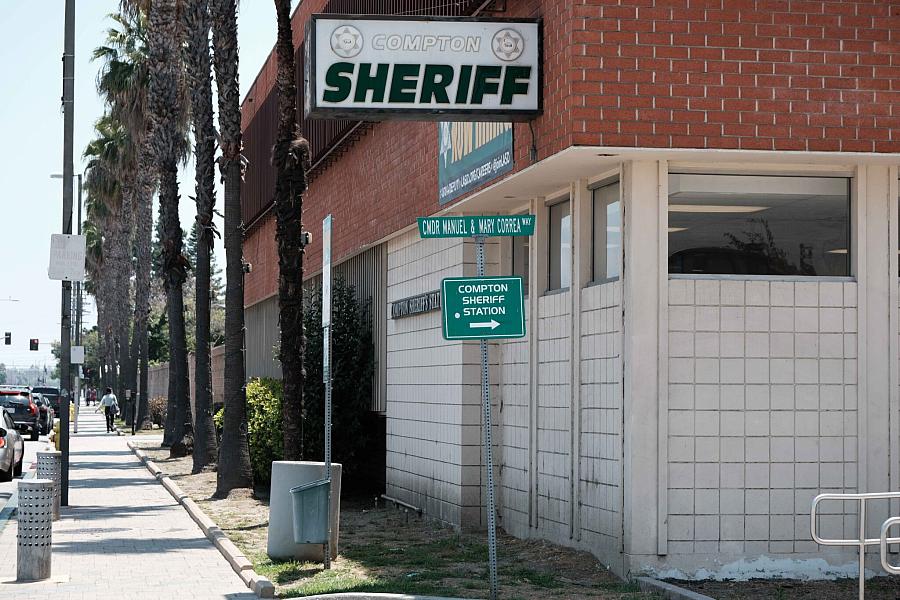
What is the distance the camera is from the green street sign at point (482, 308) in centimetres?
1072

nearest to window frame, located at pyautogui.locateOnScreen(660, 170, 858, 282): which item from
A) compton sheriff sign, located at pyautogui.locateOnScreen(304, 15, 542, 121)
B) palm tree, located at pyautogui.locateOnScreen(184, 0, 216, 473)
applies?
compton sheriff sign, located at pyautogui.locateOnScreen(304, 15, 542, 121)

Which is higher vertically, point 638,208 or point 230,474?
point 638,208

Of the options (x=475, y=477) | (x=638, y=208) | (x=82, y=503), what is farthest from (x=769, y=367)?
(x=82, y=503)

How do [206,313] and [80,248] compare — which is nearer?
[80,248]

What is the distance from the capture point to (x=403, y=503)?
18969mm

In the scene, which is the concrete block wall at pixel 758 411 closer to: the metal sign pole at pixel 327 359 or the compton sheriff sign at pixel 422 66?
the compton sheriff sign at pixel 422 66

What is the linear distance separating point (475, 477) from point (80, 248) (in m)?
7.37

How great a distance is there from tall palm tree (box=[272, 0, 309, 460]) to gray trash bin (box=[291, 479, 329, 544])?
21.0 ft

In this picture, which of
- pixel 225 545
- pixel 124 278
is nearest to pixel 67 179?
pixel 225 545

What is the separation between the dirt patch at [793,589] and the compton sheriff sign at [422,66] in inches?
185

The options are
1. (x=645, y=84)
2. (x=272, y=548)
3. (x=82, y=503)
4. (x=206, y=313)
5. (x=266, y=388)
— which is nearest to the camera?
(x=645, y=84)

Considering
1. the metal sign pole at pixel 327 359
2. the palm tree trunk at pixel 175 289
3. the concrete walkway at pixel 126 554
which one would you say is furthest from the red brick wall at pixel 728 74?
the palm tree trunk at pixel 175 289

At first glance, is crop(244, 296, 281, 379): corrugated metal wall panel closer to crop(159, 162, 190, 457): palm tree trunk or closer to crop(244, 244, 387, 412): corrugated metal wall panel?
crop(159, 162, 190, 457): palm tree trunk

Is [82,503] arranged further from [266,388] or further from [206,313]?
[206,313]
